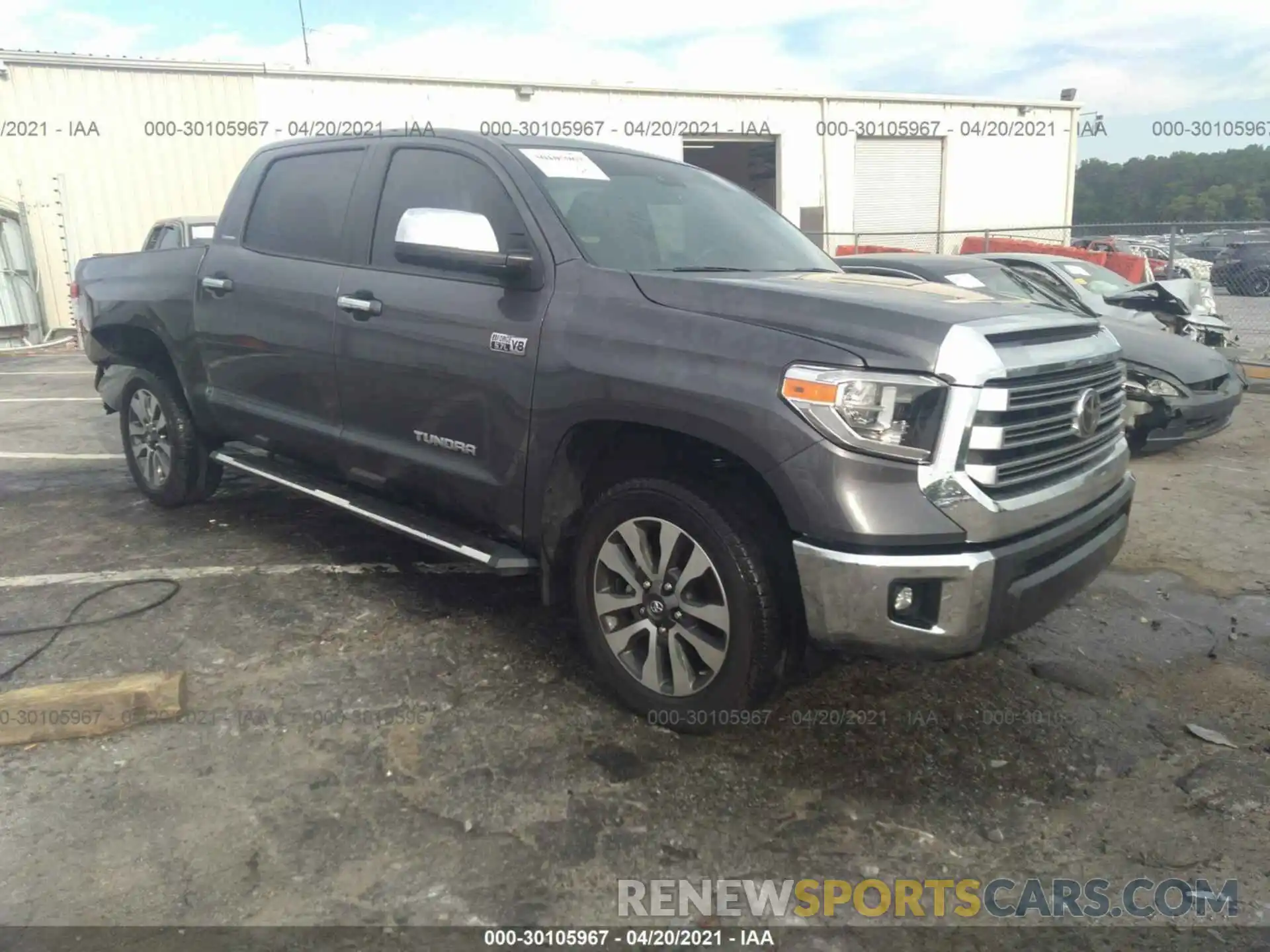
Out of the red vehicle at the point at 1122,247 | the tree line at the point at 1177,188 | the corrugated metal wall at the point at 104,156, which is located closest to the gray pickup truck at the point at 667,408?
the red vehicle at the point at 1122,247

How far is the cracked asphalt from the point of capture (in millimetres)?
2480

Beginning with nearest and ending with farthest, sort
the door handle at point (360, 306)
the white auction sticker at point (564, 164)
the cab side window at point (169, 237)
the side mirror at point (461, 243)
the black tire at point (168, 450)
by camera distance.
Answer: the side mirror at point (461, 243), the white auction sticker at point (564, 164), the door handle at point (360, 306), the black tire at point (168, 450), the cab side window at point (169, 237)

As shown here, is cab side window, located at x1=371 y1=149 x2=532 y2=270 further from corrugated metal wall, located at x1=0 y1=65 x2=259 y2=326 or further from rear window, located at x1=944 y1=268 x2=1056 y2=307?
corrugated metal wall, located at x1=0 y1=65 x2=259 y2=326

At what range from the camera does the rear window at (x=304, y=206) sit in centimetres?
422

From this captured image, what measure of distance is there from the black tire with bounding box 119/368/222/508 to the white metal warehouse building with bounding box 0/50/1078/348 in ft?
42.3

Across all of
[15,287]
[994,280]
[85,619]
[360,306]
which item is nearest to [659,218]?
[360,306]

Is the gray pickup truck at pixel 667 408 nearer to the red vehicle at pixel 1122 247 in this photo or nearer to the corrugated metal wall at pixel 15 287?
the red vehicle at pixel 1122 247

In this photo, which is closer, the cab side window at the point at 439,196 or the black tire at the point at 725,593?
the black tire at the point at 725,593

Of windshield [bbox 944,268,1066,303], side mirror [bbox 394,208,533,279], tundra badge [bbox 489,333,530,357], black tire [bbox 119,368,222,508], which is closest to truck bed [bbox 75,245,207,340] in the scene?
black tire [bbox 119,368,222,508]

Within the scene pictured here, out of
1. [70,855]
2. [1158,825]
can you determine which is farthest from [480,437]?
[1158,825]

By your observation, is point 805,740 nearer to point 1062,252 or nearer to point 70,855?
point 70,855

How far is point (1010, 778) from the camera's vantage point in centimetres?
293

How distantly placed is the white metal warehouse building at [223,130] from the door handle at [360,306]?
47.6 feet

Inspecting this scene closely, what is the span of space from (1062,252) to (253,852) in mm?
18221
